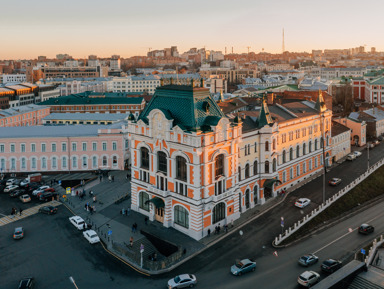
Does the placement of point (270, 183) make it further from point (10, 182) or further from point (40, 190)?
point (10, 182)

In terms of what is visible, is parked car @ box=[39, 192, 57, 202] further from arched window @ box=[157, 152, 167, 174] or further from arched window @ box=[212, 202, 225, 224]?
arched window @ box=[212, 202, 225, 224]

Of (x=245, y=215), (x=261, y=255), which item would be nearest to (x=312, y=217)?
(x=245, y=215)

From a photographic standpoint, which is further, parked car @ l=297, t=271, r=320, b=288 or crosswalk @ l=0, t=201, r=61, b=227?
crosswalk @ l=0, t=201, r=61, b=227

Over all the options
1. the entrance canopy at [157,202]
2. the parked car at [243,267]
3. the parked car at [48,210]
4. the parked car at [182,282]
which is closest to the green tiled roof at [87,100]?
the parked car at [48,210]

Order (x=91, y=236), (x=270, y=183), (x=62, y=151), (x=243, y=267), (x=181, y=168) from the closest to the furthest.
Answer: (x=243, y=267), (x=91, y=236), (x=181, y=168), (x=270, y=183), (x=62, y=151)

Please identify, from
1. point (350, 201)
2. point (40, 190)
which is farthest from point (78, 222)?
point (350, 201)

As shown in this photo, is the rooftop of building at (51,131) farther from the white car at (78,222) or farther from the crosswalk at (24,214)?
the white car at (78,222)

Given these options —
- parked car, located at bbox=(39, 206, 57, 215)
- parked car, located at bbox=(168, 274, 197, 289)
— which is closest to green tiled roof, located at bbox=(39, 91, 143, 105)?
parked car, located at bbox=(39, 206, 57, 215)
